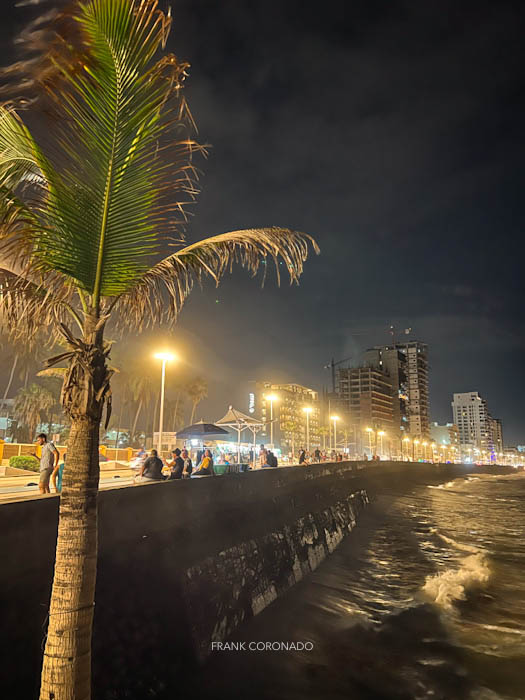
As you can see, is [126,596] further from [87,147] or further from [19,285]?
[87,147]

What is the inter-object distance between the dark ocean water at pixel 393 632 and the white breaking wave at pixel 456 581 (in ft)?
0.10

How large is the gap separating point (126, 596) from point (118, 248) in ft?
17.5

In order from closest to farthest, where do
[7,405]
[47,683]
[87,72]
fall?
1. [47,683]
2. [87,72]
3. [7,405]

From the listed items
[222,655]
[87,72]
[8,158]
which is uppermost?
[87,72]

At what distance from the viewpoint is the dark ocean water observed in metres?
6.93

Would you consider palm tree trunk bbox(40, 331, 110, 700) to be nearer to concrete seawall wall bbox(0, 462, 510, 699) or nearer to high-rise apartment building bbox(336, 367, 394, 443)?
concrete seawall wall bbox(0, 462, 510, 699)

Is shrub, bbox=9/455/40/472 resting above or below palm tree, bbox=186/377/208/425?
below

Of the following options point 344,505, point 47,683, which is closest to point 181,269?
point 47,683

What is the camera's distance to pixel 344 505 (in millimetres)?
22797

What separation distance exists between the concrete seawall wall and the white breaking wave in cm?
358

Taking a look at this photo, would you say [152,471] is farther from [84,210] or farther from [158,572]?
[84,210]

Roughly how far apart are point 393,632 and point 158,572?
5.38 m

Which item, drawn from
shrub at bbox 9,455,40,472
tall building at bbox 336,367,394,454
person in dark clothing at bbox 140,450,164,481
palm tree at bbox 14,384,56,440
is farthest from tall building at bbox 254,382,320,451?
person in dark clothing at bbox 140,450,164,481

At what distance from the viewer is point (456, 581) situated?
12.7 meters
